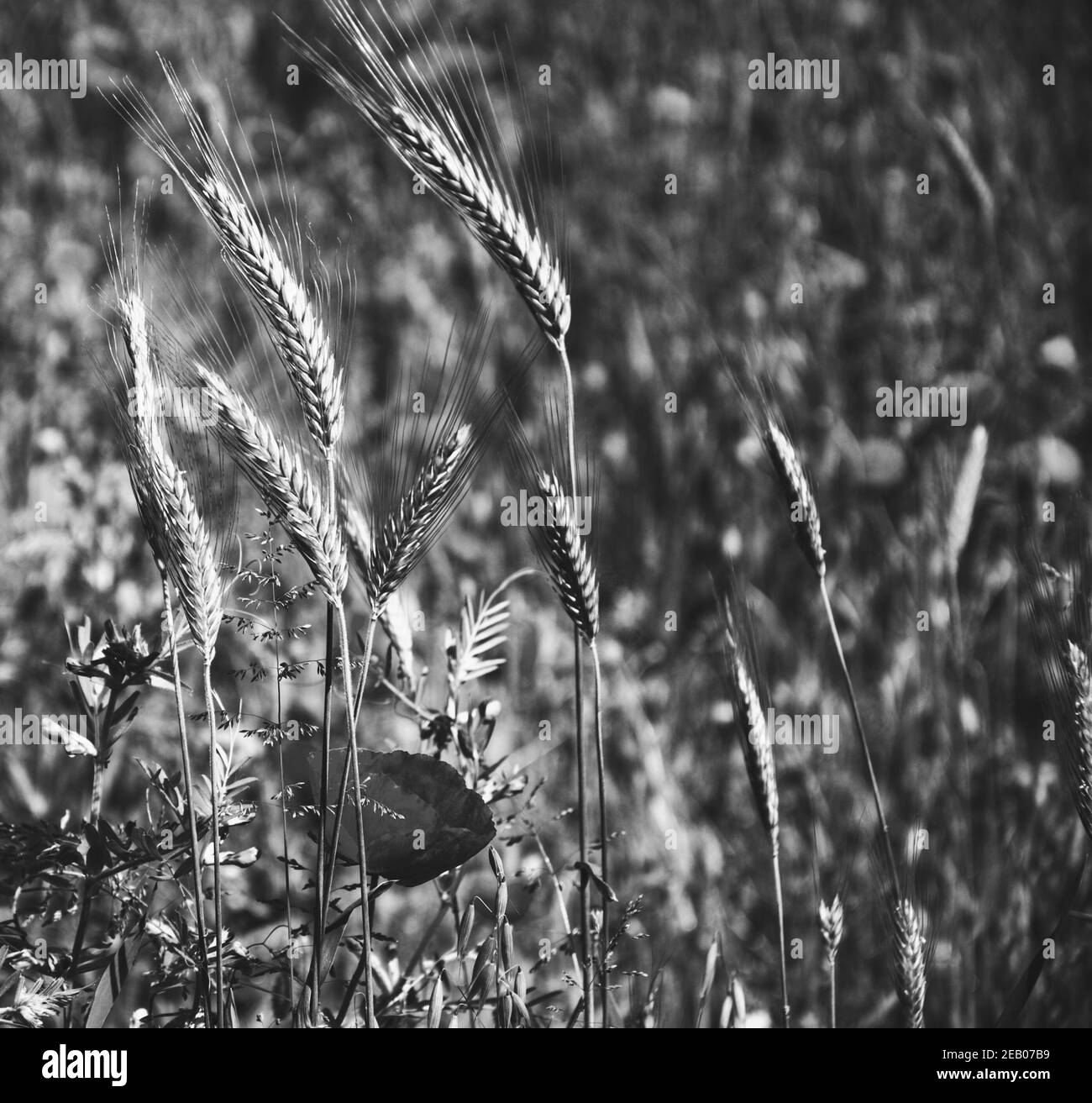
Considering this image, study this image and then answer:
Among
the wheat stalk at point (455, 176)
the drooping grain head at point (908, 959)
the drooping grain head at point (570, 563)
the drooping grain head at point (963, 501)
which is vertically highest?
the wheat stalk at point (455, 176)

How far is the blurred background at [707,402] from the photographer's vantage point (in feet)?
4.98

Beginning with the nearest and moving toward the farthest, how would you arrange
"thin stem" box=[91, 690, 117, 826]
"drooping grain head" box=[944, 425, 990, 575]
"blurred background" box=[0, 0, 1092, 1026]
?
"thin stem" box=[91, 690, 117, 826] < "drooping grain head" box=[944, 425, 990, 575] < "blurred background" box=[0, 0, 1092, 1026]

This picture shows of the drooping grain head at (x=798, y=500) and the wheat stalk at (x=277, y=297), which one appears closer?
the wheat stalk at (x=277, y=297)

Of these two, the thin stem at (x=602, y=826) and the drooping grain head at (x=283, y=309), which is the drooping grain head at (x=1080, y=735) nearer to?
the thin stem at (x=602, y=826)

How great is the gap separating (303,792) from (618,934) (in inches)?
9.7

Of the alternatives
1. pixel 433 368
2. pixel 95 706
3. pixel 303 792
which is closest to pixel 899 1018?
pixel 303 792

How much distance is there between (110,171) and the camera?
7.82 ft

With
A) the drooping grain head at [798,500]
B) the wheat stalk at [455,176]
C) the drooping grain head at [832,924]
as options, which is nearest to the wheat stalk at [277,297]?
the wheat stalk at [455,176]

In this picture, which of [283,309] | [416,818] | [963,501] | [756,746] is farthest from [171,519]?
[963,501]

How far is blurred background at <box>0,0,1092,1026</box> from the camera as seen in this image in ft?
4.98

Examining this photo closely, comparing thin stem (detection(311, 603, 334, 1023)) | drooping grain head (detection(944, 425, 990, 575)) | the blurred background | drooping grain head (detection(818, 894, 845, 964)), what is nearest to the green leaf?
thin stem (detection(311, 603, 334, 1023))

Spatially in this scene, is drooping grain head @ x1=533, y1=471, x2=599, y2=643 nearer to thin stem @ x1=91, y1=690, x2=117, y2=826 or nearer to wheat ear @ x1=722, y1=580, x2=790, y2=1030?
wheat ear @ x1=722, y1=580, x2=790, y2=1030

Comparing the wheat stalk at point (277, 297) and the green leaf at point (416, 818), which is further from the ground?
the wheat stalk at point (277, 297)
